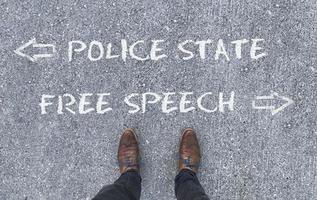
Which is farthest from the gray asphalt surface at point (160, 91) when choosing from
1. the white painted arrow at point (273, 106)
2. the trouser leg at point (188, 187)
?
the trouser leg at point (188, 187)

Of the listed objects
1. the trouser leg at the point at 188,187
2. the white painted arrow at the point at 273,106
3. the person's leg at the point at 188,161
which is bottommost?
the trouser leg at the point at 188,187

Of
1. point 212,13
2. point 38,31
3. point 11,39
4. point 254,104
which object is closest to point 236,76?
point 254,104

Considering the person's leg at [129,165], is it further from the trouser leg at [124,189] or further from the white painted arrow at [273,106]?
the white painted arrow at [273,106]

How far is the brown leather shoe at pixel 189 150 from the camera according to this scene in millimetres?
2824

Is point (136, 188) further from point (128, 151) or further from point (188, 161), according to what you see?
point (188, 161)

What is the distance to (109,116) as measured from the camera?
288 cm

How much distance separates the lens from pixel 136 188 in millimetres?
2705

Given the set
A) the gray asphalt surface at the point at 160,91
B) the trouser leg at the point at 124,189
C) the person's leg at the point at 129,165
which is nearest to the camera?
the trouser leg at the point at 124,189

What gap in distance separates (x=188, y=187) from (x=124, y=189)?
0.43m

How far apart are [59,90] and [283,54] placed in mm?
1651

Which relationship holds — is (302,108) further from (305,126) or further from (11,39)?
(11,39)

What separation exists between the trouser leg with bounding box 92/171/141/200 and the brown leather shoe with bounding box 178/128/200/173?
357 mm

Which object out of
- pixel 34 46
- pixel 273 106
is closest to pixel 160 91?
pixel 273 106

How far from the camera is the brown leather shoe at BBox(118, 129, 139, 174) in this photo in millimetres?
2850
